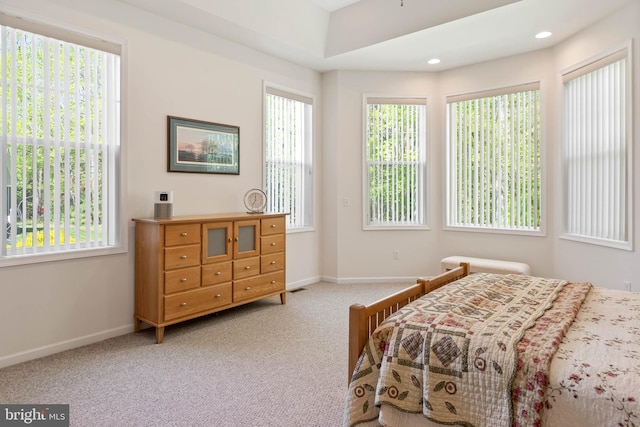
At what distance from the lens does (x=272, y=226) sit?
4023 millimetres

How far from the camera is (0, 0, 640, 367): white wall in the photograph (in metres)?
2.92

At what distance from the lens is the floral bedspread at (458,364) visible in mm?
1354

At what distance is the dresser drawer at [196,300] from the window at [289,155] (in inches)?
55.2

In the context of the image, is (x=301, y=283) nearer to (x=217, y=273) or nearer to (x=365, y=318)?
(x=217, y=273)

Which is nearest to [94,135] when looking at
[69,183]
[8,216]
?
[69,183]

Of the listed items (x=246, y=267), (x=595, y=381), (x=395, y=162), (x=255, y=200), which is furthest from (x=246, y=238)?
(x=595, y=381)

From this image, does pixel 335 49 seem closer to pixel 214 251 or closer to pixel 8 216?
pixel 214 251

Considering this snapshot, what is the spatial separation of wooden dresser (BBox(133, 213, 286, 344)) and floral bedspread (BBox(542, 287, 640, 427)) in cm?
268

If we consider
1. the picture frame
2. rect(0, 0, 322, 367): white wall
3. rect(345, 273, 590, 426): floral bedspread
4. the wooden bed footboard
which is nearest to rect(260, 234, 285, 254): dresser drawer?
rect(0, 0, 322, 367): white wall

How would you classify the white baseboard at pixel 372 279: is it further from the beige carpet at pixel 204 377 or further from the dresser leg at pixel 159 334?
the dresser leg at pixel 159 334

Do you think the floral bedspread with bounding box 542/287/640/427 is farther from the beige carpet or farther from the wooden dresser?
the wooden dresser

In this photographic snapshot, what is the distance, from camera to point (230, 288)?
3580 millimetres

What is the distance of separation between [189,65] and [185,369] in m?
2.77

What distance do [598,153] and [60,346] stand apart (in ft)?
16.7
